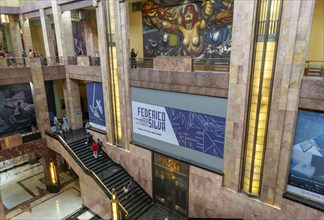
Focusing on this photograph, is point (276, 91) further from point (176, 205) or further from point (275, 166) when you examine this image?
point (176, 205)

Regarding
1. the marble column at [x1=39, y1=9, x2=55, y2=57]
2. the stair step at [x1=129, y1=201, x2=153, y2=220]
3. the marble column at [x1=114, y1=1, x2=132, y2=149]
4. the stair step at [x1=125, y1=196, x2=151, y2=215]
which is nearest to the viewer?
the marble column at [x1=114, y1=1, x2=132, y2=149]

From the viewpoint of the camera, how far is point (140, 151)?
1320 centimetres

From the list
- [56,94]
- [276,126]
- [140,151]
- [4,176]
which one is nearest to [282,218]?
[276,126]

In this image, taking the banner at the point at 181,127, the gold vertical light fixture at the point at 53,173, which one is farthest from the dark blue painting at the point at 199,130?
the gold vertical light fixture at the point at 53,173

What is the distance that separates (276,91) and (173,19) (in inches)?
328

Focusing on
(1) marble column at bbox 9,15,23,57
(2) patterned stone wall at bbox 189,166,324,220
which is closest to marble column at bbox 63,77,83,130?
(1) marble column at bbox 9,15,23,57

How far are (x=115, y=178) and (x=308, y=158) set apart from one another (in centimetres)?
976

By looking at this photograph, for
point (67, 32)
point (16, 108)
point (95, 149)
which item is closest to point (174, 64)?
point (95, 149)

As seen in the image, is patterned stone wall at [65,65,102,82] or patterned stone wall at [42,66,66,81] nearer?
patterned stone wall at [65,65,102,82]

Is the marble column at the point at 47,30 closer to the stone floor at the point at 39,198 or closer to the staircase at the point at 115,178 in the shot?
the stone floor at the point at 39,198

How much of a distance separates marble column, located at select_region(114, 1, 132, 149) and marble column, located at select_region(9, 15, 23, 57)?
12534mm

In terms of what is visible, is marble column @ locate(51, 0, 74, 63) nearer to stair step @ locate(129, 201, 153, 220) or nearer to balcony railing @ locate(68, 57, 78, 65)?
balcony railing @ locate(68, 57, 78, 65)

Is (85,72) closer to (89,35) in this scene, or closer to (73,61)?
(73,61)

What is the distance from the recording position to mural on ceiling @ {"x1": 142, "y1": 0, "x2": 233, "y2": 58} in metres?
12.4
